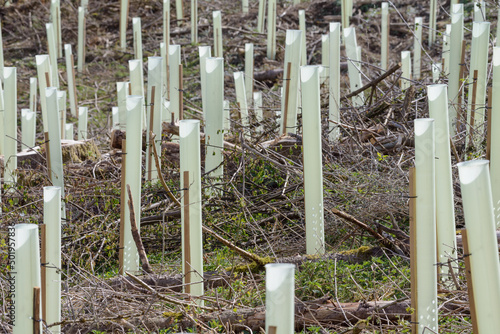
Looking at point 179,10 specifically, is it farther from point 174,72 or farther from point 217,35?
point 174,72

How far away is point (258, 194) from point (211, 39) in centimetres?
482

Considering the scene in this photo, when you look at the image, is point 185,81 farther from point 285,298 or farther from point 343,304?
point 285,298

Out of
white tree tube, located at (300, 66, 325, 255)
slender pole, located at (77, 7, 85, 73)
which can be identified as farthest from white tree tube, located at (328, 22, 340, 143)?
slender pole, located at (77, 7, 85, 73)

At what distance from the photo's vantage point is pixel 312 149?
3.54 metres

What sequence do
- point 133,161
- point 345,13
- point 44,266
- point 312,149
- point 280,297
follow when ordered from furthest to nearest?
point 345,13
point 312,149
point 133,161
point 44,266
point 280,297

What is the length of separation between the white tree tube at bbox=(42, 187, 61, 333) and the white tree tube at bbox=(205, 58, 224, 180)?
4.88ft

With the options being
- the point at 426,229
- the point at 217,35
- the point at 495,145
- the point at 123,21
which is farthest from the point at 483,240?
the point at 123,21

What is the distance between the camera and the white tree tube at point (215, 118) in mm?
3980

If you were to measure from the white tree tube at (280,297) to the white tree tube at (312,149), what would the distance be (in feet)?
5.30

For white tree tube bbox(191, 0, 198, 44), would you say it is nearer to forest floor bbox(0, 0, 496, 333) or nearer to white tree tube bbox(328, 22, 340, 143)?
forest floor bbox(0, 0, 496, 333)

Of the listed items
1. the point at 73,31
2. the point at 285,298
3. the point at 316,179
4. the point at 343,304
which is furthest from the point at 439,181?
the point at 73,31

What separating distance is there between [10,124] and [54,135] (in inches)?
42.0

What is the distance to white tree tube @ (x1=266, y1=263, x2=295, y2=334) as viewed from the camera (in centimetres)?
194

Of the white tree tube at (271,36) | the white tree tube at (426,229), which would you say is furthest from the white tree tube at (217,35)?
the white tree tube at (426,229)
